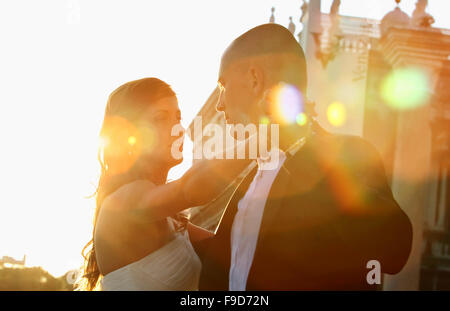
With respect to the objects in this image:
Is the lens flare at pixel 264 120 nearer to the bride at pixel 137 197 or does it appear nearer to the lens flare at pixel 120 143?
the bride at pixel 137 197

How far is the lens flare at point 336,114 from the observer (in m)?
22.6

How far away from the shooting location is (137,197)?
3.44m

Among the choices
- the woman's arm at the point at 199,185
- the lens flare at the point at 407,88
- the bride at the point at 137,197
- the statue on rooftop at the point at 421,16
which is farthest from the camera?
the statue on rooftop at the point at 421,16

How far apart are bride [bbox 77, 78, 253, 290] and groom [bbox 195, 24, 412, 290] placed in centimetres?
76

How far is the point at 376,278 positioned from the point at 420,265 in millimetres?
16416

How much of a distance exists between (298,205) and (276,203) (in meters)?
0.12

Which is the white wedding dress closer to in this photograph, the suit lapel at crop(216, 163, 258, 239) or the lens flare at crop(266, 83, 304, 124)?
the suit lapel at crop(216, 163, 258, 239)

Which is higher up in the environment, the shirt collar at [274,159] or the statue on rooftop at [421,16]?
the statue on rooftop at [421,16]

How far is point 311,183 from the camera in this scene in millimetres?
2809

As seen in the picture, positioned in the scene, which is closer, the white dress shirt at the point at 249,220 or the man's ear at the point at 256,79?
the white dress shirt at the point at 249,220

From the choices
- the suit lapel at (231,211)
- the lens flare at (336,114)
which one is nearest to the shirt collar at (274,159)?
the suit lapel at (231,211)

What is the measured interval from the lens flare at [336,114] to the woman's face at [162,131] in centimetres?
1922

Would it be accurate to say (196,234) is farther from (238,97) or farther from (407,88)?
(407,88)

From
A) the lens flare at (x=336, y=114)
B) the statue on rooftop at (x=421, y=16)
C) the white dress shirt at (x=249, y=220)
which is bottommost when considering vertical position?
the white dress shirt at (x=249, y=220)
